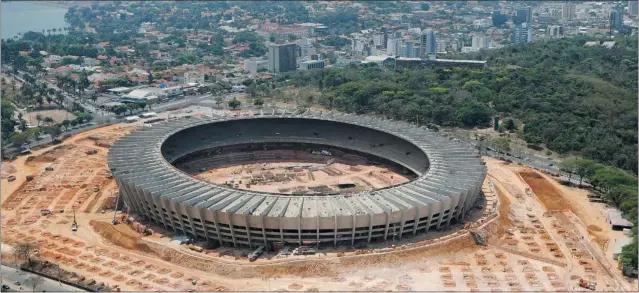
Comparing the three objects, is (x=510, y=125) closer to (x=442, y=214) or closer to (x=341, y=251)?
(x=442, y=214)

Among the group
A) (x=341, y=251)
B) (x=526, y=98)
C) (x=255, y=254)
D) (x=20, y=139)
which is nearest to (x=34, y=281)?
(x=255, y=254)

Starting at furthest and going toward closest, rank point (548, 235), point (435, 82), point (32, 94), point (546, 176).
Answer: point (435, 82), point (32, 94), point (546, 176), point (548, 235)

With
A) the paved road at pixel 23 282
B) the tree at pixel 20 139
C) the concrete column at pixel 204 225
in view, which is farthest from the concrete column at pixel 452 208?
the tree at pixel 20 139

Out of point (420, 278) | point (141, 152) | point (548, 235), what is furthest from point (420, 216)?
point (141, 152)

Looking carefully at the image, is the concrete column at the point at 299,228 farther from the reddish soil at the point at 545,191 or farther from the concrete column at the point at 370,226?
the reddish soil at the point at 545,191

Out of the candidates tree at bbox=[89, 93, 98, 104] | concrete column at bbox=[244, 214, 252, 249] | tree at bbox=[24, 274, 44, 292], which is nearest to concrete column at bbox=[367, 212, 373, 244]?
concrete column at bbox=[244, 214, 252, 249]

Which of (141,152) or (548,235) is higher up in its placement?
(141,152)

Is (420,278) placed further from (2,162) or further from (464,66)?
(464,66)
